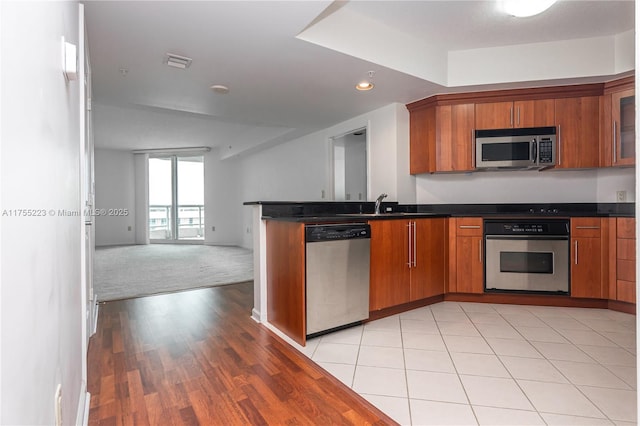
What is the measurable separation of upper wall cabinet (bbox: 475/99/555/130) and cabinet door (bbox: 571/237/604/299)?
3.89 ft

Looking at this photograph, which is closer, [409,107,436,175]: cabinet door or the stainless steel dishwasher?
the stainless steel dishwasher

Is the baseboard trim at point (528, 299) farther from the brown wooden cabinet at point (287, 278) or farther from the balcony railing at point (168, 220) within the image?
the balcony railing at point (168, 220)

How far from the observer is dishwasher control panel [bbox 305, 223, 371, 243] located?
2240 millimetres

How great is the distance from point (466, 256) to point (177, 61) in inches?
120

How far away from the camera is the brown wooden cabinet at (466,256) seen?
318cm

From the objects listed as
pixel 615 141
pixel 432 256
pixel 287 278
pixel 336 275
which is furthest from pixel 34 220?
pixel 615 141

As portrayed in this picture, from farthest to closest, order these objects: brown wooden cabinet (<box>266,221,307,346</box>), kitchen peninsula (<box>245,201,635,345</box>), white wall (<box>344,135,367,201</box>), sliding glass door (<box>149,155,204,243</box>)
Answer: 1. sliding glass door (<box>149,155,204,243</box>)
2. white wall (<box>344,135,367,201</box>)
3. kitchen peninsula (<box>245,201,635,345</box>)
4. brown wooden cabinet (<box>266,221,307,346</box>)

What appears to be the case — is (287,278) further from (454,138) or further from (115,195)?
(115,195)

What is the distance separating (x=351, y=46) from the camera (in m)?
2.47

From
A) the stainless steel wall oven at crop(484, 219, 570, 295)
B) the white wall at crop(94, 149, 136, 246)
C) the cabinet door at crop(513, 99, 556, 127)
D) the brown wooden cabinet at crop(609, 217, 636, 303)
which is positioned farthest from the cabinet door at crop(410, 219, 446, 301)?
the white wall at crop(94, 149, 136, 246)

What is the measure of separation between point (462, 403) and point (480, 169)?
2527 mm

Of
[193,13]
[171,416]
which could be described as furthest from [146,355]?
[193,13]

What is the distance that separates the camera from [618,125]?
3.03 m

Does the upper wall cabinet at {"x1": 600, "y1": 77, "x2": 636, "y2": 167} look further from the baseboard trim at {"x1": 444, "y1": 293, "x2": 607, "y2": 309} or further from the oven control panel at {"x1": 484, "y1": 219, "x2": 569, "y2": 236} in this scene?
the baseboard trim at {"x1": 444, "y1": 293, "x2": 607, "y2": 309}
